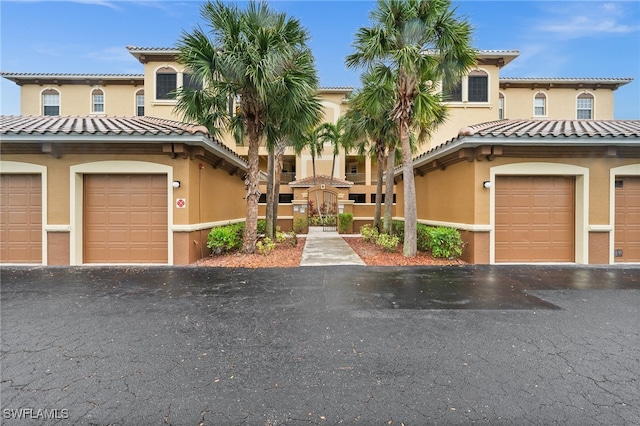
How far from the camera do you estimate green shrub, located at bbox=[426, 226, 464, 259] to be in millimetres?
9281

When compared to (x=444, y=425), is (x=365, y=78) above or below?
above

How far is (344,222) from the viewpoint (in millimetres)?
19672

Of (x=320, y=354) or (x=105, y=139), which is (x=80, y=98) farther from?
(x=320, y=354)

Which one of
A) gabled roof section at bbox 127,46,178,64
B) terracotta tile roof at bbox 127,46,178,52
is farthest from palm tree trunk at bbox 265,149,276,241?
terracotta tile roof at bbox 127,46,178,52

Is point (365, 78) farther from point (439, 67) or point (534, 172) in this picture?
point (534, 172)

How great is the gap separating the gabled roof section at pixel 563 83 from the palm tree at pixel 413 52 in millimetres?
15317

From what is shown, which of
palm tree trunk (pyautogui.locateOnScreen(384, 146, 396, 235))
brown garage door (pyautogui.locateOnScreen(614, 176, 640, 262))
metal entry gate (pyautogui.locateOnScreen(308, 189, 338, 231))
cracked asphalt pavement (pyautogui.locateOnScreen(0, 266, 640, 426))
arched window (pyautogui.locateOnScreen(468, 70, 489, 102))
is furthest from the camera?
metal entry gate (pyautogui.locateOnScreen(308, 189, 338, 231))

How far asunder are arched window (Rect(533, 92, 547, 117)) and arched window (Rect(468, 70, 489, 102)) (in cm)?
630

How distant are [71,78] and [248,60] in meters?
20.1

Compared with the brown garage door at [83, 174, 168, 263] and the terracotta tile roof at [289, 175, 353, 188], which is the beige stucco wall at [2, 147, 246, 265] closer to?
the brown garage door at [83, 174, 168, 263]

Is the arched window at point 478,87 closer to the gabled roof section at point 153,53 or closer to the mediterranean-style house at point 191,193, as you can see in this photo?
the mediterranean-style house at point 191,193

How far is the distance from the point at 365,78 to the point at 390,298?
8.07 meters

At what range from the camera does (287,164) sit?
104 ft

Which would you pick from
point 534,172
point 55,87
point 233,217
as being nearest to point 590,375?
point 534,172
